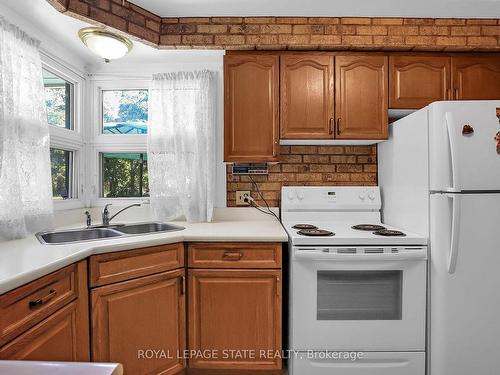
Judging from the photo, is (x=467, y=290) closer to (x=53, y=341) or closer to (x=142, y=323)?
(x=142, y=323)

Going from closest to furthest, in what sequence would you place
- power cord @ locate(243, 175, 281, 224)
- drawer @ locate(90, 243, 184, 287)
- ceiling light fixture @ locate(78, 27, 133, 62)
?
drawer @ locate(90, 243, 184, 287)
ceiling light fixture @ locate(78, 27, 133, 62)
power cord @ locate(243, 175, 281, 224)

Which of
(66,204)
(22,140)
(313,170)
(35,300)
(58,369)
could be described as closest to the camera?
(58,369)

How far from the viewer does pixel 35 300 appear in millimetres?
1059

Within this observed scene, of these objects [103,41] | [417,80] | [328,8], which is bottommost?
[417,80]

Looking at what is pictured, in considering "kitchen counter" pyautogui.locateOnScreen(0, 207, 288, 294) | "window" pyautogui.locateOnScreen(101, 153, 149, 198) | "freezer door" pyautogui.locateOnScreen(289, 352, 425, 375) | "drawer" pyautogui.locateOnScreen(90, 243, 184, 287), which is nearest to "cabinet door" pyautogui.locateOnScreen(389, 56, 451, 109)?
"kitchen counter" pyautogui.locateOnScreen(0, 207, 288, 294)

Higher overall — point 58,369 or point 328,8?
point 328,8

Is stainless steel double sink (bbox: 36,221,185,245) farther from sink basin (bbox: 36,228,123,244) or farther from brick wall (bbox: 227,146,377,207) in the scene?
brick wall (bbox: 227,146,377,207)

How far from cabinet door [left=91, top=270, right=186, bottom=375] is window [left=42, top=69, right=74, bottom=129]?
4.64ft

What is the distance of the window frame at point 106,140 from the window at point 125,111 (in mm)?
52

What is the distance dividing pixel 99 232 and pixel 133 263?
2.00 feet

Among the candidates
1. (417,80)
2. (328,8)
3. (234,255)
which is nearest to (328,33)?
(328,8)

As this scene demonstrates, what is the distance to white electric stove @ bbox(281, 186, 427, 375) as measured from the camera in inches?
63.2

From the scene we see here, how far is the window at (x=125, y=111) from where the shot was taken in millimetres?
2416

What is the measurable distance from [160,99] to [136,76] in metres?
0.36
